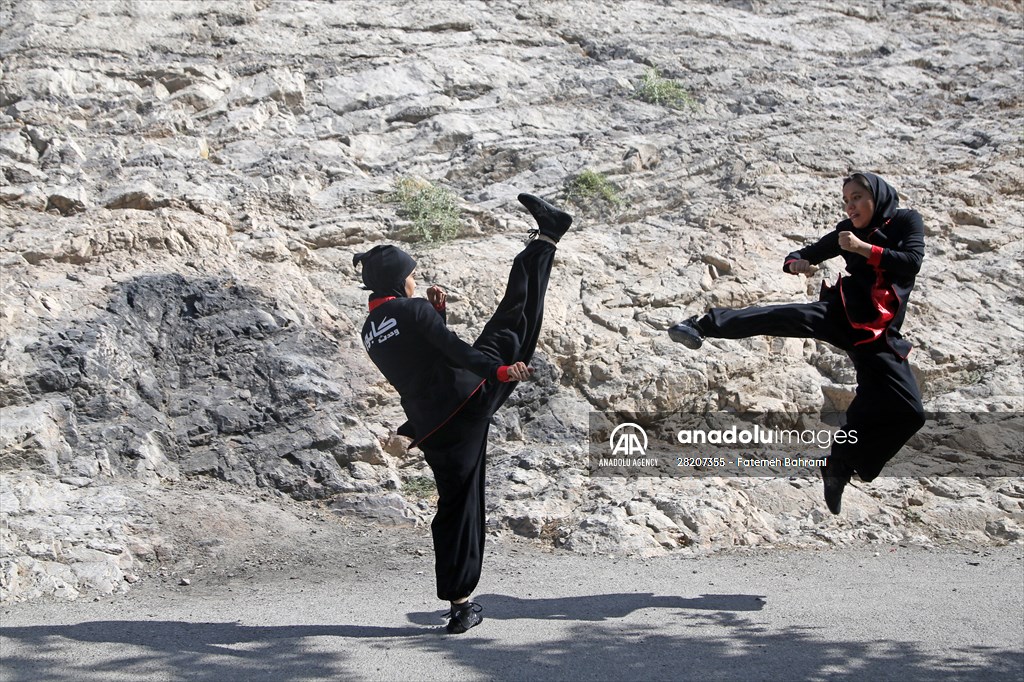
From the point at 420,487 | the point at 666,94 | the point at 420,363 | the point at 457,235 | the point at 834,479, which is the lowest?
the point at 420,487

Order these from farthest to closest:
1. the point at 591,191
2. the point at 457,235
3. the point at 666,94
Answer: the point at 666,94 → the point at 591,191 → the point at 457,235

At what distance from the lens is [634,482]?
24.9 ft

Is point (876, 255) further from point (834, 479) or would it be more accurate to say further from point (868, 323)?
point (834, 479)

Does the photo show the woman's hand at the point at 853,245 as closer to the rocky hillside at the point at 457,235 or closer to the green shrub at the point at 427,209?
the rocky hillside at the point at 457,235

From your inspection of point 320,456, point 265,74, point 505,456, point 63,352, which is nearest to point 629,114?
point 265,74

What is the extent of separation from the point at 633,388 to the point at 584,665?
3.86 metres

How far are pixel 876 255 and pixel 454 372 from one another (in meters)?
2.24

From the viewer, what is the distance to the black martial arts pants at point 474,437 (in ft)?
16.2

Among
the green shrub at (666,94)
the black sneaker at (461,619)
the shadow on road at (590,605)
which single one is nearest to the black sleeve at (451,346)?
the black sneaker at (461,619)

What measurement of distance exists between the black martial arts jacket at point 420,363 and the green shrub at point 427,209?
4.52 metres

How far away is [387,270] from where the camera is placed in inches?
202

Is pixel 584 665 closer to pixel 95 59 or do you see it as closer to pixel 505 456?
pixel 505 456

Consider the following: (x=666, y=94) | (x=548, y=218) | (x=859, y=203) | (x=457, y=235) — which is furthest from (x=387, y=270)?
(x=666, y=94)

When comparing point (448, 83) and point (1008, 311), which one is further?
point (448, 83)
